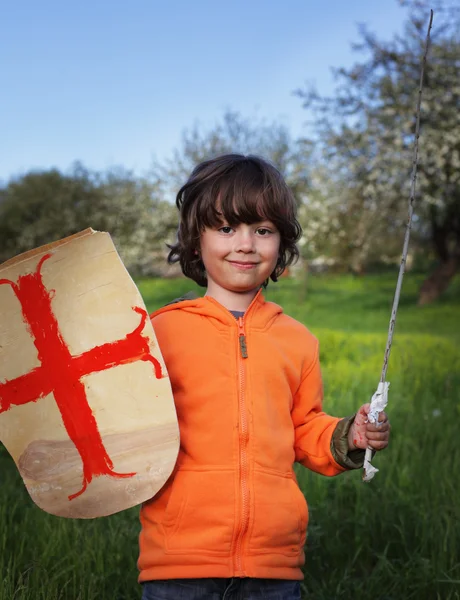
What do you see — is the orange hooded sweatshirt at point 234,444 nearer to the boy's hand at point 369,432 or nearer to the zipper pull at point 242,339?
the zipper pull at point 242,339

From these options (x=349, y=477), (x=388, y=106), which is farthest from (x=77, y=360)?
(x=388, y=106)

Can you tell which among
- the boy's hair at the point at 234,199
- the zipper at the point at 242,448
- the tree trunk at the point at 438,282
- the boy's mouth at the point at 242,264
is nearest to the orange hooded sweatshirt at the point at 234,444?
the zipper at the point at 242,448

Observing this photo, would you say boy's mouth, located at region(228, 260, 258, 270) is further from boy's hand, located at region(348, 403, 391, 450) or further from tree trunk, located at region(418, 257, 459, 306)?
tree trunk, located at region(418, 257, 459, 306)

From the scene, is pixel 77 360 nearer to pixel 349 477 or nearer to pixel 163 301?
pixel 349 477

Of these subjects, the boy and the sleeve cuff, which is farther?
the sleeve cuff

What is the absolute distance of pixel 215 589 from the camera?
5.84 feet

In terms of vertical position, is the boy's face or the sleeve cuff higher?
the boy's face

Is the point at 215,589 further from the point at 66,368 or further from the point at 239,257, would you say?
the point at 239,257

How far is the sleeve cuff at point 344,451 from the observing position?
77.5 inches

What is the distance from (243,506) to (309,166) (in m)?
19.5

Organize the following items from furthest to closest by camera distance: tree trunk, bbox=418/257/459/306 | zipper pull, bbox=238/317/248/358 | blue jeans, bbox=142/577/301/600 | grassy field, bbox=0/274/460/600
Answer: tree trunk, bbox=418/257/459/306, grassy field, bbox=0/274/460/600, zipper pull, bbox=238/317/248/358, blue jeans, bbox=142/577/301/600

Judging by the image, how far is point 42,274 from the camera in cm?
186

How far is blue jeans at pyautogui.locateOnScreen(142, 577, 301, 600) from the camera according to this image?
177cm

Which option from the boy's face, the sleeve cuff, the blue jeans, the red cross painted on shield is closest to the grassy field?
the blue jeans
